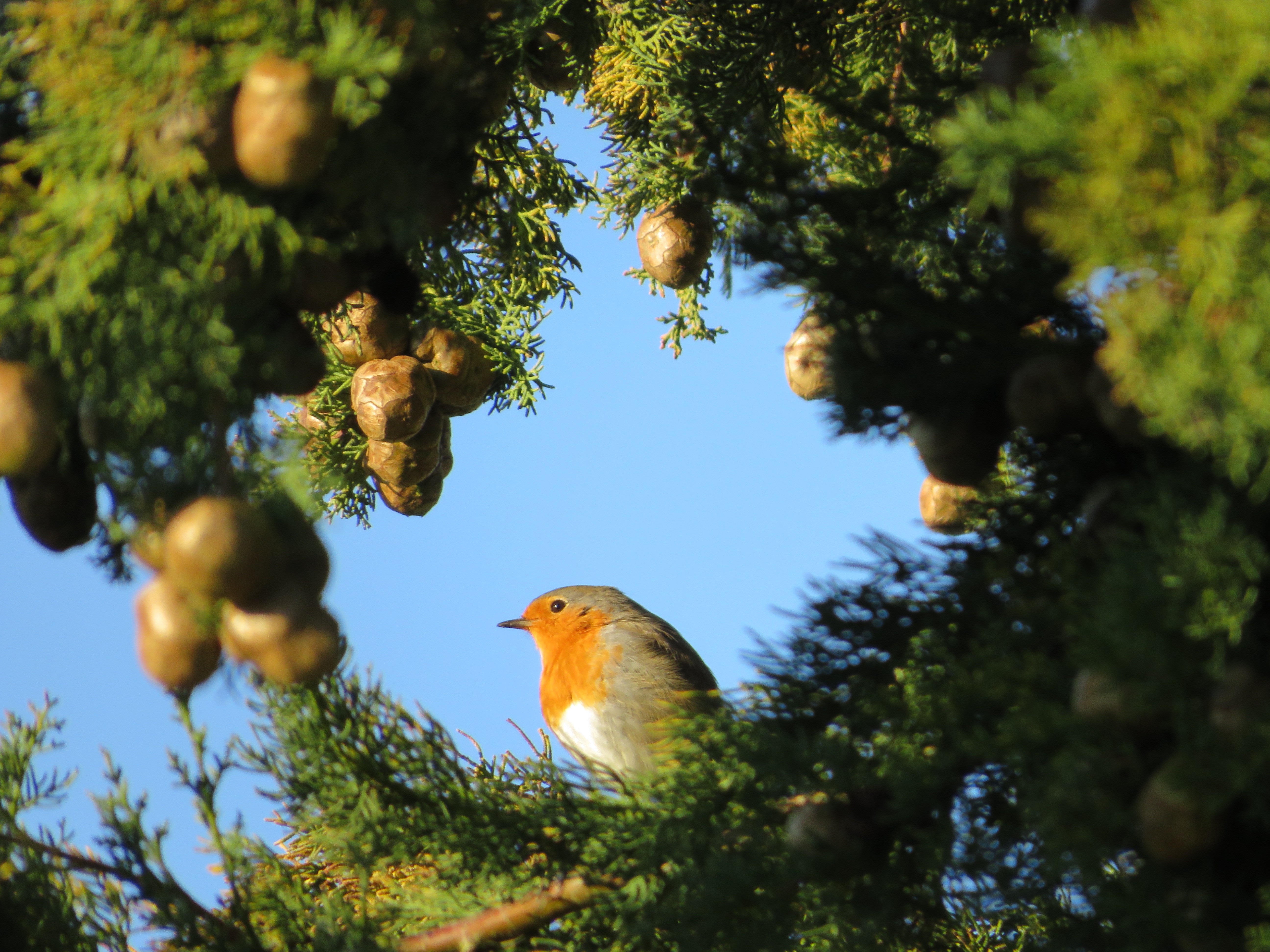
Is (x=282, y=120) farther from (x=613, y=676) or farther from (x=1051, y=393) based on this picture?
(x=613, y=676)

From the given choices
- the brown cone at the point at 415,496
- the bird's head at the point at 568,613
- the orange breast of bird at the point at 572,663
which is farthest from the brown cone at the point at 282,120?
the bird's head at the point at 568,613

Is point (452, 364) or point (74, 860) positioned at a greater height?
point (452, 364)

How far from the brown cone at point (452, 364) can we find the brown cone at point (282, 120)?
115cm

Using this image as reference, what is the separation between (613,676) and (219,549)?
207 centimetres

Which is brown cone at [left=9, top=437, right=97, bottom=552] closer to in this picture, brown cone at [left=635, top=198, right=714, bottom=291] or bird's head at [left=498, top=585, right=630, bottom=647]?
brown cone at [left=635, top=198, right=714, bottom=291]

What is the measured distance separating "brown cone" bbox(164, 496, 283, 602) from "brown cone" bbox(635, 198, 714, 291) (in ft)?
3.68

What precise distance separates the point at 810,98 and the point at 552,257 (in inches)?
32.9

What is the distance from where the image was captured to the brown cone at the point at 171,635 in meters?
0.86

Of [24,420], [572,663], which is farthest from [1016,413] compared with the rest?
[572,663]

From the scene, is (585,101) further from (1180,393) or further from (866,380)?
(1180,393)

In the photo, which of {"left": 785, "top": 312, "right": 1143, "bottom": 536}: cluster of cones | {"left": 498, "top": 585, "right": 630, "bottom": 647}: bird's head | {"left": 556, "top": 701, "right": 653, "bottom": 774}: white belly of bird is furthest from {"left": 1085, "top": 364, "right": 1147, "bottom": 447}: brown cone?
{"left": 498, "top": 585, "right": 630, "bottom": 647}: bird's head

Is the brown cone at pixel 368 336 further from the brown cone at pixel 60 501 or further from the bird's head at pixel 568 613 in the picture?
the bird's head at pixel 568 613

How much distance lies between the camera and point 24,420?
0.83 metres

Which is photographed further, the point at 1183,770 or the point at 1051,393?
the point at 1051,393
